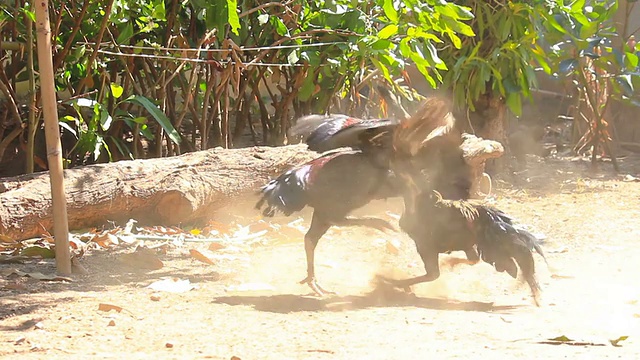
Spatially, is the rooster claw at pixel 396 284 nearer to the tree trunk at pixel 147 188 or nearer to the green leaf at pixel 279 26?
the tree trunk at pixel 147 188

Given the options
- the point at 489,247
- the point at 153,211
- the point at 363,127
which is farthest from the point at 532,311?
the point at 153,211

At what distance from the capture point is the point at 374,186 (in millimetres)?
4422

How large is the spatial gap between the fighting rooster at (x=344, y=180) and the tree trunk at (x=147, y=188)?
→ 141cm

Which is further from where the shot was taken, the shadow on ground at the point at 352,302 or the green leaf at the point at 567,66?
the green leaf at the point at 567,66

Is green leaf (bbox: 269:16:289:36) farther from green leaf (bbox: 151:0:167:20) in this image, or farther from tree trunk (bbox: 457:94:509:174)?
tree trunk (bbox: 457:94:509:174)

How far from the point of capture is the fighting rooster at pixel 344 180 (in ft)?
14.3

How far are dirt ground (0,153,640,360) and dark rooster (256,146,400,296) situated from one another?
15.9 inches

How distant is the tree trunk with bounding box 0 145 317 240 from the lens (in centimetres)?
509

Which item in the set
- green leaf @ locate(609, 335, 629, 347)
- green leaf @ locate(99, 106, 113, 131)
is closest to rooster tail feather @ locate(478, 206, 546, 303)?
green leaf @ locate(609, 335, 629, 347)

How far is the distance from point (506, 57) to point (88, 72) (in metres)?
3.66

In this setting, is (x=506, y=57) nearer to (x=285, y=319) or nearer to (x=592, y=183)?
(x=592, y=183)

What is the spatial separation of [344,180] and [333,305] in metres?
0.63

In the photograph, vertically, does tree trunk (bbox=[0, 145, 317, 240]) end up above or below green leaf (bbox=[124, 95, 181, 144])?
below

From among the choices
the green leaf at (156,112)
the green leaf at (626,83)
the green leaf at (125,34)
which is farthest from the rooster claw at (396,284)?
the green leaf at (626,83)
